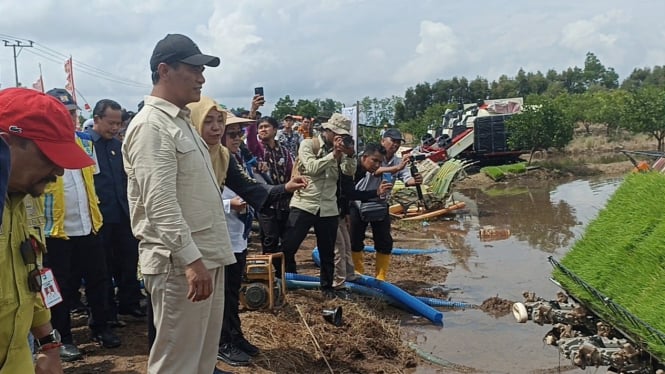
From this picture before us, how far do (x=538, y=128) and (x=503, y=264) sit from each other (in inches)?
663

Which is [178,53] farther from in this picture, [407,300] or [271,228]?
[407,300]

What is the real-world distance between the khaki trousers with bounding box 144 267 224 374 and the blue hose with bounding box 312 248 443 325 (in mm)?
3533

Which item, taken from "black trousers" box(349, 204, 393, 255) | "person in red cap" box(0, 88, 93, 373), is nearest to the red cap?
"person in red cap" box(0, 88, 93, 373)

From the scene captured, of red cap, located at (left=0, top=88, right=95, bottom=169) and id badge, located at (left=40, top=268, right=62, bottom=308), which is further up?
red cap, located at (left=0, top=88, right=95, bottom=169)

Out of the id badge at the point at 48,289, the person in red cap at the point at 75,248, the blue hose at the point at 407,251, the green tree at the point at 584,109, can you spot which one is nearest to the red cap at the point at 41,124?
the id badge at the point at 48,289

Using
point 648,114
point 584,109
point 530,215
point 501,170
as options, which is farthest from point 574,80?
point 530,215

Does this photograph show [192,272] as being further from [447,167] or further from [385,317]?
[447,167]

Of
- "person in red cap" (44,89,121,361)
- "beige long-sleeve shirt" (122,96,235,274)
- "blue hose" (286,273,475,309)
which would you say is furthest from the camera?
"blue hose" (286,273,475,309)

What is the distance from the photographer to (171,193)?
110 inches

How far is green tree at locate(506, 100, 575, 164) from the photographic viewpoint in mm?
24438

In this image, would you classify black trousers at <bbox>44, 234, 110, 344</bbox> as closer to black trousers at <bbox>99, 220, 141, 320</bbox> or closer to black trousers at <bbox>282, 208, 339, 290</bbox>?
black trousers at <bbox>99, 220, 141, 320</bbox>

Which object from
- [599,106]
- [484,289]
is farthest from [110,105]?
[599,106]

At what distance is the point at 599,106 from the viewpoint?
38.4 meters

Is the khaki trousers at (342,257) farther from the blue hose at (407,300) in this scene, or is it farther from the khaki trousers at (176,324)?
the khaki trousers at (176,324)
